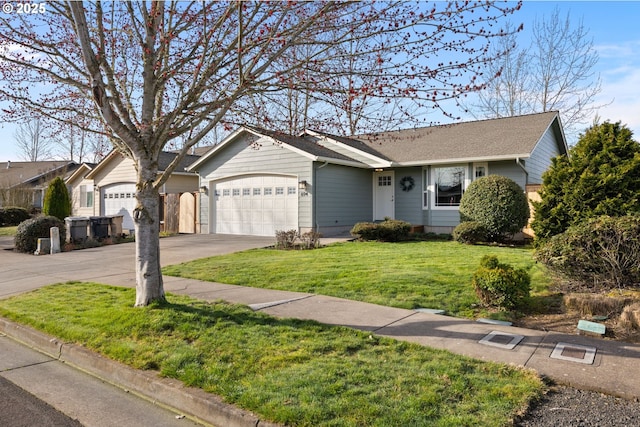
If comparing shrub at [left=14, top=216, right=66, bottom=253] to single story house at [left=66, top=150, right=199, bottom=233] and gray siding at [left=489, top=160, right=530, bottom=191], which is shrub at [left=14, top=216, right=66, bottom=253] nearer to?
single story house at [left=66, top=150, right=199, bottom=233]

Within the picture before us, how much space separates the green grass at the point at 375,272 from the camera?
7082 mm

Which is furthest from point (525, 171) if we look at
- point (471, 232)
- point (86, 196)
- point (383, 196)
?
point (86, 196)

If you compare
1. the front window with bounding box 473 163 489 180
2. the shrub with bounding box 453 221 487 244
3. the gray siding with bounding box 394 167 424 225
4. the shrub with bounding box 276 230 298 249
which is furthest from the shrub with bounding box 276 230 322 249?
the front window with bounding box 473 163 489 180

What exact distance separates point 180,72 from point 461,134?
14493 mm

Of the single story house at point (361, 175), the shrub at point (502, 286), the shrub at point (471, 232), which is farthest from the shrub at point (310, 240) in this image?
the shrub at point (502, 286)

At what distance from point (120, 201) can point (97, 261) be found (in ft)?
45.4

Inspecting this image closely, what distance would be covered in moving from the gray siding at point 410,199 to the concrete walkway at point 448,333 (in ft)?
35.6

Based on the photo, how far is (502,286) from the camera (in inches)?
244

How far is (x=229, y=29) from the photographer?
228 inches

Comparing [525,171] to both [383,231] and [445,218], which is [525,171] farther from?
[383,231]

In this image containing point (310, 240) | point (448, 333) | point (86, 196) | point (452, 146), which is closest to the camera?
point (448, 333)

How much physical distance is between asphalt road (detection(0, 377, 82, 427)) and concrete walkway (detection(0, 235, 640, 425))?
721mm

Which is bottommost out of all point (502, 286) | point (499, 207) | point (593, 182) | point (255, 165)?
point (502, 286)

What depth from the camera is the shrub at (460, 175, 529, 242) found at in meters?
13.7
